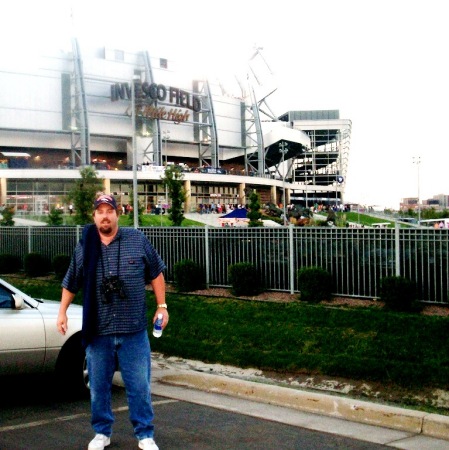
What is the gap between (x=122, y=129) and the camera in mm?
83750

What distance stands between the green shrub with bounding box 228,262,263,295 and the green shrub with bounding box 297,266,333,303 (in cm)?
154

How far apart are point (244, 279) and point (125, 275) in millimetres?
9945

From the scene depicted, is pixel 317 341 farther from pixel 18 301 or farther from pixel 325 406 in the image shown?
pixel 18 301

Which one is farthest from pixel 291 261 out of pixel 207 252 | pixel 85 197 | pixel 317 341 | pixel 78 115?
pixel 78 115

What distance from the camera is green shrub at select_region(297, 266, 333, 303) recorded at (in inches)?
559

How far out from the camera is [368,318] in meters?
11.7

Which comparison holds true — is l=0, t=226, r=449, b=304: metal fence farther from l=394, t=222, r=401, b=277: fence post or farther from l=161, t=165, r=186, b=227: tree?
l=161, t=165, r=186, b=227: tree

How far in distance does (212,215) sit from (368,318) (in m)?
54.9

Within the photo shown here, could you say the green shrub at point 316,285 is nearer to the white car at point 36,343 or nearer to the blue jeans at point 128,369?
the white car at point 36,343

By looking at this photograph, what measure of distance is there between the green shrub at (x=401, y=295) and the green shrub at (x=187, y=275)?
5.39 m

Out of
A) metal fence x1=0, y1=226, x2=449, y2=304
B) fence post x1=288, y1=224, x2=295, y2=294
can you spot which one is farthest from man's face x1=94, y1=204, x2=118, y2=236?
fence post x1=288, y1=224, x2=295, y2=294

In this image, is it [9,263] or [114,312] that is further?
[9,263]

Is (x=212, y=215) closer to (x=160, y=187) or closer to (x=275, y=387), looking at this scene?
(x=160, y=187)

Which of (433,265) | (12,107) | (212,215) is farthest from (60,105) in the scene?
(433,265)
